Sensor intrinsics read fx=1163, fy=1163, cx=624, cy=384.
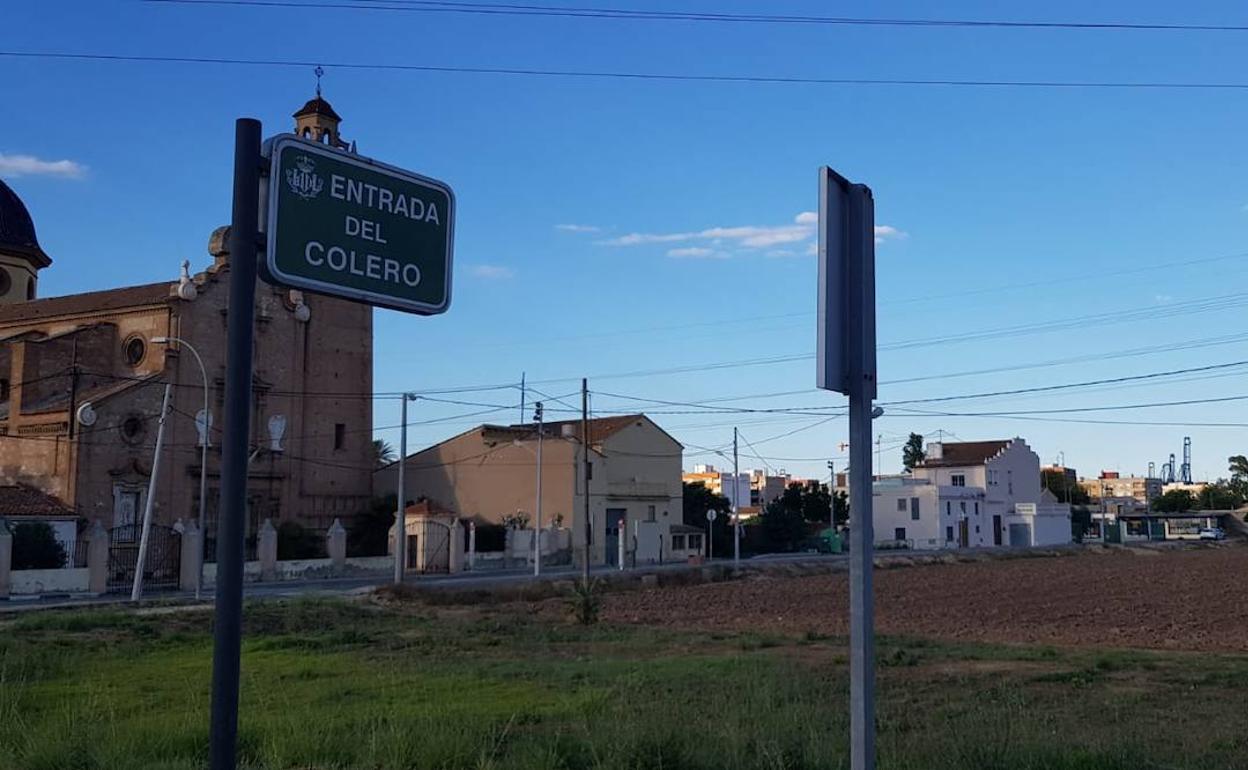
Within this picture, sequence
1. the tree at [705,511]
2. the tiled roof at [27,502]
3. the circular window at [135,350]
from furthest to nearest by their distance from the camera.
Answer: the tree at [705,511]
the circular window at [135,350]
the tiled roof at [27,502]

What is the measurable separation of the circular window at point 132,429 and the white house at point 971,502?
66327 millimetres

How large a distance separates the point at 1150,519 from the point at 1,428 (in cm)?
11712

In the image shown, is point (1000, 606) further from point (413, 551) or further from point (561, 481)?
point (561, 481)

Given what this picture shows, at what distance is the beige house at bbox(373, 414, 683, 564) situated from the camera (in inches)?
2675

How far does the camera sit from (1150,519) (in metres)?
130

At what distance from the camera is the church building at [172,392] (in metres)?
49.5

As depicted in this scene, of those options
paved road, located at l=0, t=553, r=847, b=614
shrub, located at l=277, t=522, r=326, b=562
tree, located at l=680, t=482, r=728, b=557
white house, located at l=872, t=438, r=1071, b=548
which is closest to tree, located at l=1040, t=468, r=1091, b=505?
white house, located at l=872, t=438, r=1071, b=548

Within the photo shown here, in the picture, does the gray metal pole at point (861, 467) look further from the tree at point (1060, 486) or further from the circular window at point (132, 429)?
the tree at point (1060, 486)

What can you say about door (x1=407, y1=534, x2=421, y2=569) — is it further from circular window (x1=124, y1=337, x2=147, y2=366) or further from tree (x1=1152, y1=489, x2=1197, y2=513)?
tree (x1=1152, y1=489, x2=1197, y2=513)

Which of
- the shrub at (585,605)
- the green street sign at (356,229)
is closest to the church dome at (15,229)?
the shrub at (585,605)

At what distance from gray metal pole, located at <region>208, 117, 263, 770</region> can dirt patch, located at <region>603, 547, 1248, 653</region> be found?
23.0m

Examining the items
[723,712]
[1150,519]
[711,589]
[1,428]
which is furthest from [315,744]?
[1150,519]

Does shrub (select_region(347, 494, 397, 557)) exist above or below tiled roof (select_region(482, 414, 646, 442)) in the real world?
below

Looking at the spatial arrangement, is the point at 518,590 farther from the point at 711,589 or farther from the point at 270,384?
the point at 270,384
